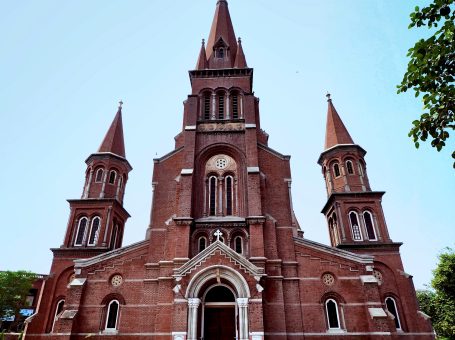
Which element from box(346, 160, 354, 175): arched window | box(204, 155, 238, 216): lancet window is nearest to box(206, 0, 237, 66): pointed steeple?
box(204, 155, 238, 216): lancet window

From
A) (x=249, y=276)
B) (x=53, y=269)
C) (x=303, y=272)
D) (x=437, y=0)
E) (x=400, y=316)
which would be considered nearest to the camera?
(x=437, y=0)

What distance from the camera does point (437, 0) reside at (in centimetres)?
737

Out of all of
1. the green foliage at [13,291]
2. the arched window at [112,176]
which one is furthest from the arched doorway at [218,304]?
the green foliage at [13,291]

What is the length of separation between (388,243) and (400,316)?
4.94 metres

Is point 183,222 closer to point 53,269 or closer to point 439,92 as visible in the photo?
point 53,269

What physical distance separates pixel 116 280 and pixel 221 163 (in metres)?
9.95

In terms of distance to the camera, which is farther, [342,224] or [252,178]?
[342,224]

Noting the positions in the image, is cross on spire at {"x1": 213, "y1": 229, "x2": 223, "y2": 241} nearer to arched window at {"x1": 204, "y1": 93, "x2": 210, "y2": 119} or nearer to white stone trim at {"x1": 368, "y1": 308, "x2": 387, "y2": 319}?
white stone trim at {"x1": 368, "y1": 308, "x2": 387, "y2": 319}

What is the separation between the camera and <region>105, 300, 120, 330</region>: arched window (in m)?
19.9

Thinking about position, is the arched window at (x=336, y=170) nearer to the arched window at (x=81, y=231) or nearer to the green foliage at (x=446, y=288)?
the green foliage at (x=446, y=288)

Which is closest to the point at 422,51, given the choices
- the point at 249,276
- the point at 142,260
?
the point at 249,276

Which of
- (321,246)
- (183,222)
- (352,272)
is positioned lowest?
(352,272)

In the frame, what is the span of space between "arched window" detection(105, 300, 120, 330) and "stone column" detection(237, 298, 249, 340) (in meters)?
7.21

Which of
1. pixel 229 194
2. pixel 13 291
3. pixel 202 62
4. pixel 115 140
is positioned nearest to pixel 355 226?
pixel 229 194
